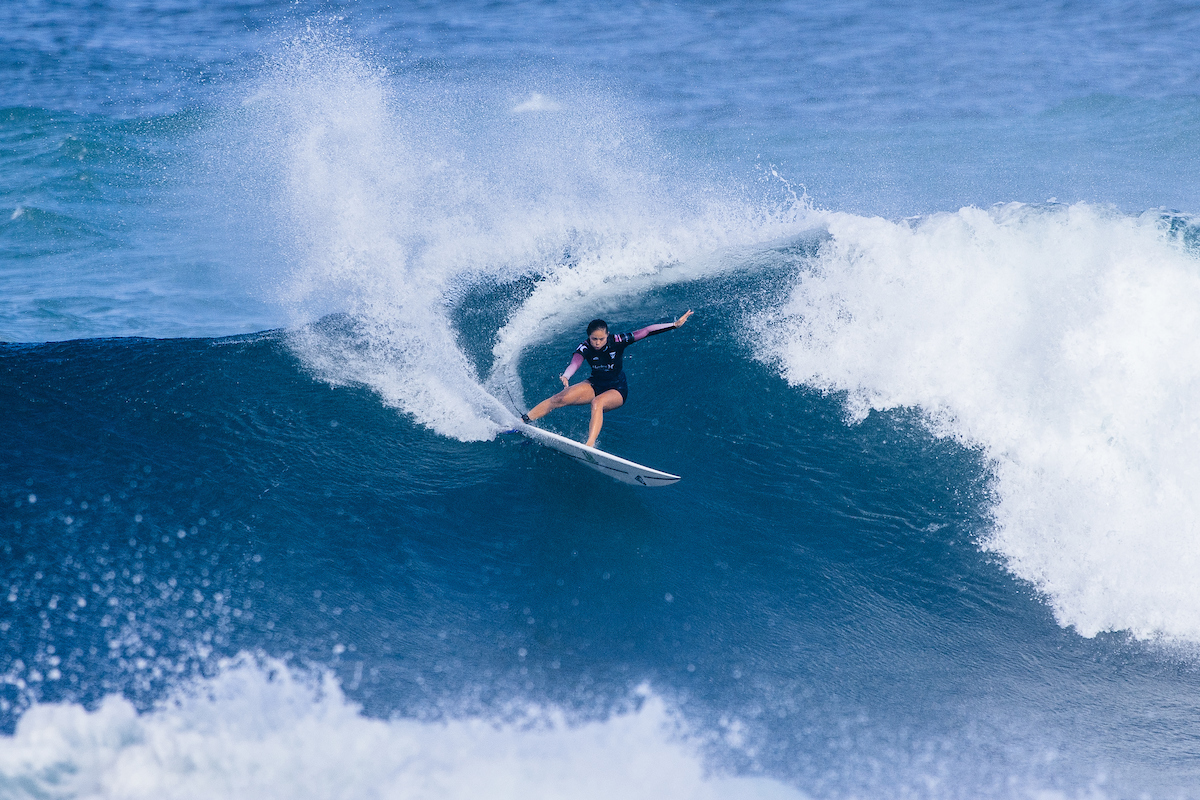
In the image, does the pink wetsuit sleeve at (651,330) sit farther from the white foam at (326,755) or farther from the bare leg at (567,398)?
the white foam at (326,755)

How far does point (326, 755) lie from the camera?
19.2ft

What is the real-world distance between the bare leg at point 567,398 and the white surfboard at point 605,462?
0.72ft

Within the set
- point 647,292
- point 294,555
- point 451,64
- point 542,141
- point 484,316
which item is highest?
point 451,64

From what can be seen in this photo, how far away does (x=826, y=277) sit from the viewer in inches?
419

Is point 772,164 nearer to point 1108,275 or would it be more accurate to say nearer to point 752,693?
point 1108,275

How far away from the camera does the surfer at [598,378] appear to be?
8133 mm

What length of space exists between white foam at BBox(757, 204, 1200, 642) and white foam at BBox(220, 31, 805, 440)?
249 cm

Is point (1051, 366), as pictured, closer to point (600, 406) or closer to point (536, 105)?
point (600, 406)

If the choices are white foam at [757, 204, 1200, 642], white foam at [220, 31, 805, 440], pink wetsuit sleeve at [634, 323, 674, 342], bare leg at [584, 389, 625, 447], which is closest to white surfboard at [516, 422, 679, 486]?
bare leg at [584, 389, 625, 447]

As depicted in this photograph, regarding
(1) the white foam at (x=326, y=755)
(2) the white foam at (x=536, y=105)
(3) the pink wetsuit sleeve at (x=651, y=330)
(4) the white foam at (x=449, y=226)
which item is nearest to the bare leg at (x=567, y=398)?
(4) the white foam at (x=449, y=226)

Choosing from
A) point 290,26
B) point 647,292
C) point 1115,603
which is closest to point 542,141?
point 647,292

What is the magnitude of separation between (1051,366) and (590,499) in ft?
16.0

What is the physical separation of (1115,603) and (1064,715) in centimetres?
132

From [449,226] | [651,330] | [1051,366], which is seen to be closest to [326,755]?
[651,330]
